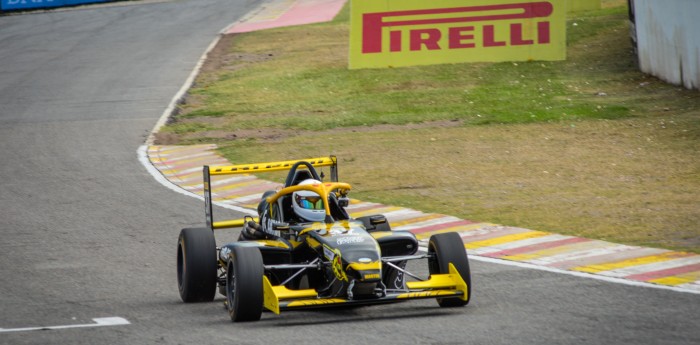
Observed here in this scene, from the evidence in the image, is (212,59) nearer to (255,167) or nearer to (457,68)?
(457,68)

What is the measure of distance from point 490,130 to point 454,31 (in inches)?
300

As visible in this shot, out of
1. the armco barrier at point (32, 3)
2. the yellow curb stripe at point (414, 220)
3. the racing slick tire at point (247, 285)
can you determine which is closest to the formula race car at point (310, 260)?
the racing slick tire at point (247, 285)

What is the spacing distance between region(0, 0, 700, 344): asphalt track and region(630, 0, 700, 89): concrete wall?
11.9m

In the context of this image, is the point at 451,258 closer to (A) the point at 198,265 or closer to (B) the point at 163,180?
(A) the point at 198,265

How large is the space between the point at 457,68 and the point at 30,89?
38.3 feet

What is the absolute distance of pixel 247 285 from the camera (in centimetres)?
977

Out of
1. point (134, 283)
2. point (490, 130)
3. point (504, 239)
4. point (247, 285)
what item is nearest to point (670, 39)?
point (490, 130)

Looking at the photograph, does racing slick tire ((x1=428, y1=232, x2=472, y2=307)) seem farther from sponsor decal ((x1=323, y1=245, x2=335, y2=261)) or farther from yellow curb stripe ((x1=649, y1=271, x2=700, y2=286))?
yellow curb stripe ((x1=649, y1=271, x2=700, y2=286))

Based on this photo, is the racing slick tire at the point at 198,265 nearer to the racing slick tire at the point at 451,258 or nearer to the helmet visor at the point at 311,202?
the helmet visor at the point at 311,202

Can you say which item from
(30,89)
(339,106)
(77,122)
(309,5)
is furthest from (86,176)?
(309,5)

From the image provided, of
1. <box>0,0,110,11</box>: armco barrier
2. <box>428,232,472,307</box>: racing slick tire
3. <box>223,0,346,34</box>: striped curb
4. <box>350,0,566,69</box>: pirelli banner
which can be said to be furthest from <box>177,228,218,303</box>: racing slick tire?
<box>0,0,110,11</box>: armco barrier

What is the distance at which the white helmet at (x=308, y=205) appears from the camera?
11.0m

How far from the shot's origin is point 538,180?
17781 millimetres

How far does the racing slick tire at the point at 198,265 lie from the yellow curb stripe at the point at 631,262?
383 centimetres
